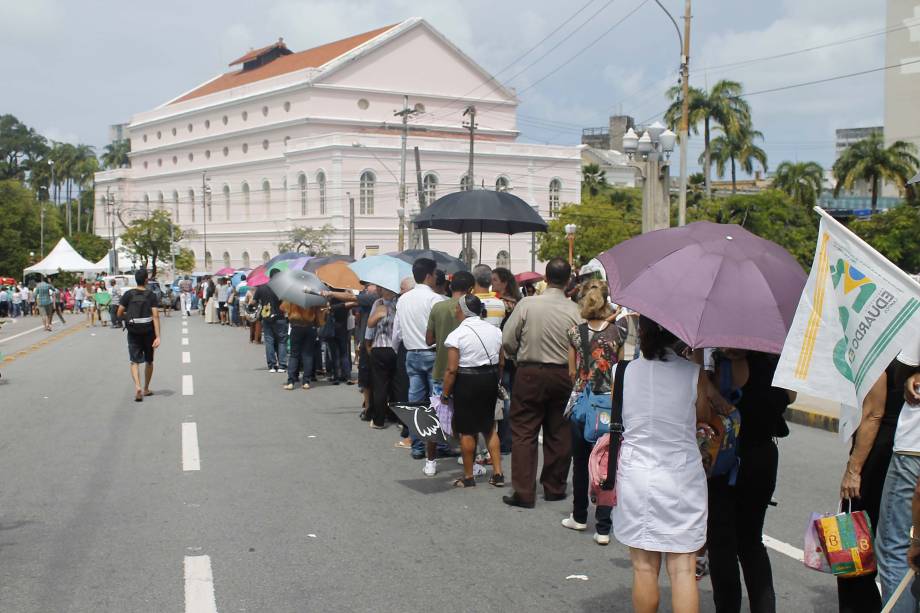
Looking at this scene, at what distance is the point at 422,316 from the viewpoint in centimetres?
965

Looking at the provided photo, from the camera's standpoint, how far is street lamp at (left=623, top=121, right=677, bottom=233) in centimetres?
2052

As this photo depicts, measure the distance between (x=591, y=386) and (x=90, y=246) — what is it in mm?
89150

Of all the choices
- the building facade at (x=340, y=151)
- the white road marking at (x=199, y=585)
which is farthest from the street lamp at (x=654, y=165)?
the building facade at (x=340, y=151)

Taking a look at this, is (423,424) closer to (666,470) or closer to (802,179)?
(666,470)

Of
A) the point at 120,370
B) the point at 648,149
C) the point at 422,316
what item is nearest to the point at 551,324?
the point at 422,316

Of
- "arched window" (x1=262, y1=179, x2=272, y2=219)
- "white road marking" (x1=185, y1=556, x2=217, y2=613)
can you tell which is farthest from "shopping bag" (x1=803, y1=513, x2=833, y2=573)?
"arched window" (x1=262, y1=179, x2=272, y2=219)

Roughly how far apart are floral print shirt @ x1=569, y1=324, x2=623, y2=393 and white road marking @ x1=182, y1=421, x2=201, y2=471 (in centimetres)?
414

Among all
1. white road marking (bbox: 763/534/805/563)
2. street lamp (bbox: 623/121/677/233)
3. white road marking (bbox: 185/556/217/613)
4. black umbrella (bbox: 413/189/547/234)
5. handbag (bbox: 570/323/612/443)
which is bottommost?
white road marking (bbox: 763/534/805/563)

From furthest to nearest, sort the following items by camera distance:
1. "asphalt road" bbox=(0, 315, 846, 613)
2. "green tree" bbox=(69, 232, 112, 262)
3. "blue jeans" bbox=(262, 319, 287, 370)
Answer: "green tree" bbox=(69, 232, 112, 262) < "blue jeans" bbox=(262, 319, 287, 370) < "asphalt road" bbox=(0, 315, 846, 613)

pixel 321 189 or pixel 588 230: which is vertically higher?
pixel 321 189

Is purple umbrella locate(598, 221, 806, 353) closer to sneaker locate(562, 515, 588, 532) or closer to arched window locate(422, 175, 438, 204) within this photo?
sneaker locate(562, 515, 588, 532)

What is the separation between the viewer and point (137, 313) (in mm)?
13586

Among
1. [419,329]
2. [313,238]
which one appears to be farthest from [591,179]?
[419,329]

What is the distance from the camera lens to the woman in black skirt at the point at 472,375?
26.2ft
